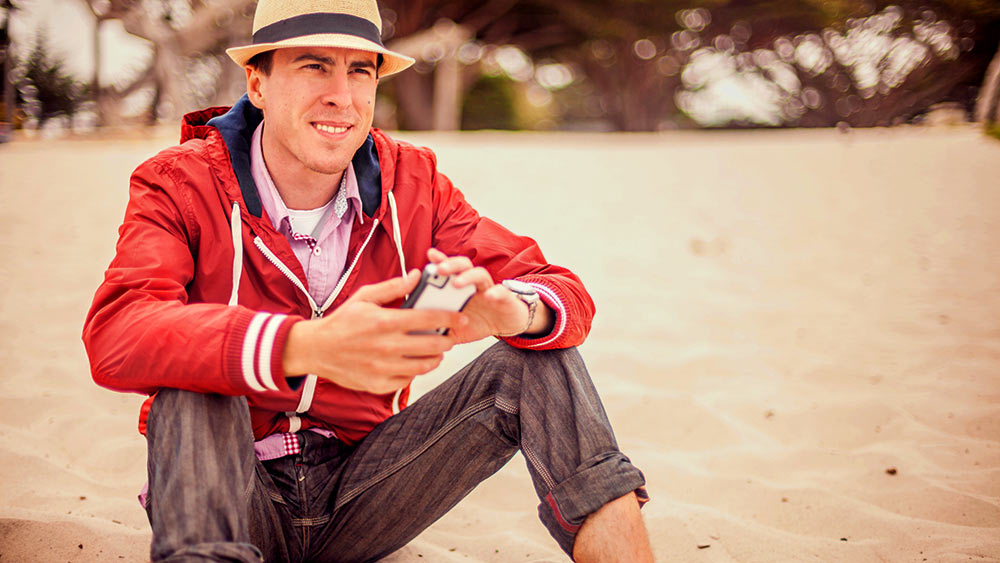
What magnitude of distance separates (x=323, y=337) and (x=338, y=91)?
0.82m

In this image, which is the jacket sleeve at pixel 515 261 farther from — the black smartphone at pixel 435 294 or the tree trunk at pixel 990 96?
the tree trunk at pixel 990 96

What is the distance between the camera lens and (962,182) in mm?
7422

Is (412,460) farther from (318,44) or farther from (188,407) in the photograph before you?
(318,44)

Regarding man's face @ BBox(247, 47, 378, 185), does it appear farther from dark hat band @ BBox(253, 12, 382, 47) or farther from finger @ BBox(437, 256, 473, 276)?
finger @ BBox(437, 256, 473, 276)

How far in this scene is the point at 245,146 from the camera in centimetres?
191

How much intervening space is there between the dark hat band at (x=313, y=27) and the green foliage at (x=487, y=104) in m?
20.7

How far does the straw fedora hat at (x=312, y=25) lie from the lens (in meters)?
1.83

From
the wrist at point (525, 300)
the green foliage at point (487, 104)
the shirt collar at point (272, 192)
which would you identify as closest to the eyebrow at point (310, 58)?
the shirt collar at point (272, 192)

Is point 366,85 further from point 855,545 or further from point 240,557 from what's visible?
point 855,545

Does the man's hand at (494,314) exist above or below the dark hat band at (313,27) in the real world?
below

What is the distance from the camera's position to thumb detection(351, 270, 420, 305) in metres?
1.41

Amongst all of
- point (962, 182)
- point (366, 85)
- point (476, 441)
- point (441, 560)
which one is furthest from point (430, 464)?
point (962, 182)

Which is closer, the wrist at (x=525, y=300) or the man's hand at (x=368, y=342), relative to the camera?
the man's hand at (x=368, y=342)

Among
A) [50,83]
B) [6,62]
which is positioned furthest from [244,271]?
[50,83]
